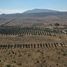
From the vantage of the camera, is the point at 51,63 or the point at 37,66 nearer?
the point at 37,66

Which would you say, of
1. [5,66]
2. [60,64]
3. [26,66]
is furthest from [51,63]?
[5,66]

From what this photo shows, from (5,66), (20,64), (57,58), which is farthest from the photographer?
(57,58)

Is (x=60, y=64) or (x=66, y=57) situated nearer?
(x=60, y=64)

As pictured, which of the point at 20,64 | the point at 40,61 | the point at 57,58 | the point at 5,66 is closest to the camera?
the point at 5,66

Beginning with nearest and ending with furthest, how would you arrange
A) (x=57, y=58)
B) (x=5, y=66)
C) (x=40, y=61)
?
(x=5, y=66) → (x=40, y=61) → (x=57, y=58)

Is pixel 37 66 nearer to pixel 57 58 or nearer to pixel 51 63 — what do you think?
pixel 51 63

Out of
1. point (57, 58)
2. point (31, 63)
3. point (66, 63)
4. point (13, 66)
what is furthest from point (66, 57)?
point (13, 66)

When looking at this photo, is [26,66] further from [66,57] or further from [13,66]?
[66,57]

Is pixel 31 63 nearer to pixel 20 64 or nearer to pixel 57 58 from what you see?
pixel 20 64

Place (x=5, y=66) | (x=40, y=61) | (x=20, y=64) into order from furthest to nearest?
(x=40, y=61) → (x=20, y=64) → (x=5, y=66)
